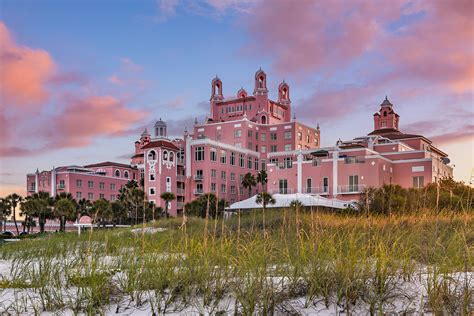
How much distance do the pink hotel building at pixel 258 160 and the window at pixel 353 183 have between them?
11cm

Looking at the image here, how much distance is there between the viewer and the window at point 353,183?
50066 mm

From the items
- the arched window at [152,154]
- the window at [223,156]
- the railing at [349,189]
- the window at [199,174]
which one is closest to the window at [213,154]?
the window at [223,156]

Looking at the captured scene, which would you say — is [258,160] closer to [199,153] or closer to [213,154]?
[213,154]

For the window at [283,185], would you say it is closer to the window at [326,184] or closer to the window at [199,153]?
the window at [326,184]

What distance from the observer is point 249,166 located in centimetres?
7619

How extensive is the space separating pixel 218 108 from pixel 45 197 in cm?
4217

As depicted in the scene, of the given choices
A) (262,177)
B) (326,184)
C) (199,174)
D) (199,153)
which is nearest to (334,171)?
(326,184)

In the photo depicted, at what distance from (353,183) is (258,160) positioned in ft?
97.0

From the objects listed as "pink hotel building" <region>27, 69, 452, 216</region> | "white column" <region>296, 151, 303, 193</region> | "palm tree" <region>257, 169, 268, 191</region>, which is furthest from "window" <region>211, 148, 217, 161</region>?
"white column" <region>296, 151, 303, 193</region>

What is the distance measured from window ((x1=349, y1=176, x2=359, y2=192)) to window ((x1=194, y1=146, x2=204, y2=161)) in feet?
80.6

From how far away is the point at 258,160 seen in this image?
7875 centimetres

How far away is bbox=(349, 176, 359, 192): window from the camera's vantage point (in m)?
50.1

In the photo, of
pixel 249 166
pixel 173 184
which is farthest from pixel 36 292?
pixel 249 166

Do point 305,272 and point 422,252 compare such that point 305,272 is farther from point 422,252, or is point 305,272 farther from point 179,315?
point 422,252
